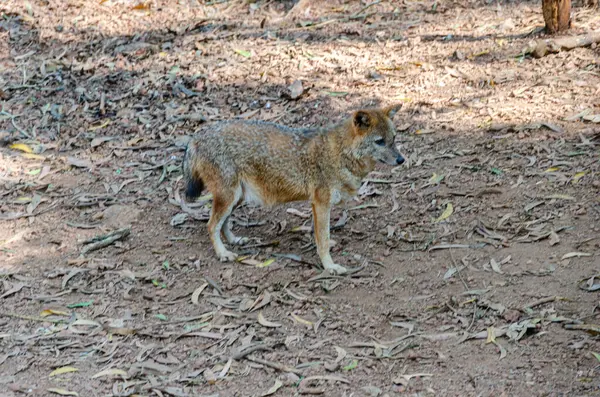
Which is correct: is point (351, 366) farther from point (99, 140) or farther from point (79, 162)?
point (99, 140)

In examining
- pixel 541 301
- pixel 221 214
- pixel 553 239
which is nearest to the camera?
pixel 541 301

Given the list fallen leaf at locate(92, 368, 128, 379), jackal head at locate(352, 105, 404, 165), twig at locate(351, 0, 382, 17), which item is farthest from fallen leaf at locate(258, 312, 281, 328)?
twig at locate(351, 0, 382, 17)

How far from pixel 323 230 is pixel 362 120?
4.03 ft

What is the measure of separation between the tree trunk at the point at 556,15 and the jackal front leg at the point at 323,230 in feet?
17.4

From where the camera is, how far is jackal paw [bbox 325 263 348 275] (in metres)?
8.23

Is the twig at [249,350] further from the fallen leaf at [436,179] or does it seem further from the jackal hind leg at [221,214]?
the fallen leaf at [436,179]

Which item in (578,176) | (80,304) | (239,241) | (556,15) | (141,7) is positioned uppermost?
(141,7)

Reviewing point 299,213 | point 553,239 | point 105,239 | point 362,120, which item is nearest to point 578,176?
point 553,239

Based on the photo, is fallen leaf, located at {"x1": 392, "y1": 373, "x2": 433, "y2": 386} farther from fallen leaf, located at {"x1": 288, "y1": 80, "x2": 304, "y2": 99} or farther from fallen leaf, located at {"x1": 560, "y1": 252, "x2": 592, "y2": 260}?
fallen leaf, located at {"x1": 288, "y1": 80, "x2": 304, "y2": 99}

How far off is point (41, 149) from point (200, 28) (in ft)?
13.3

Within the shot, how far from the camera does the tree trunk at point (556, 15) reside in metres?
11.6

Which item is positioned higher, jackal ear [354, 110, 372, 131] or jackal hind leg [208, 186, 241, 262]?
jackal ear [354, 110, 372, 131]

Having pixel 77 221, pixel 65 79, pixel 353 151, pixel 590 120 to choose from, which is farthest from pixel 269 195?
pixel 65 79

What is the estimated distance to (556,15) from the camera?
38.2ft
